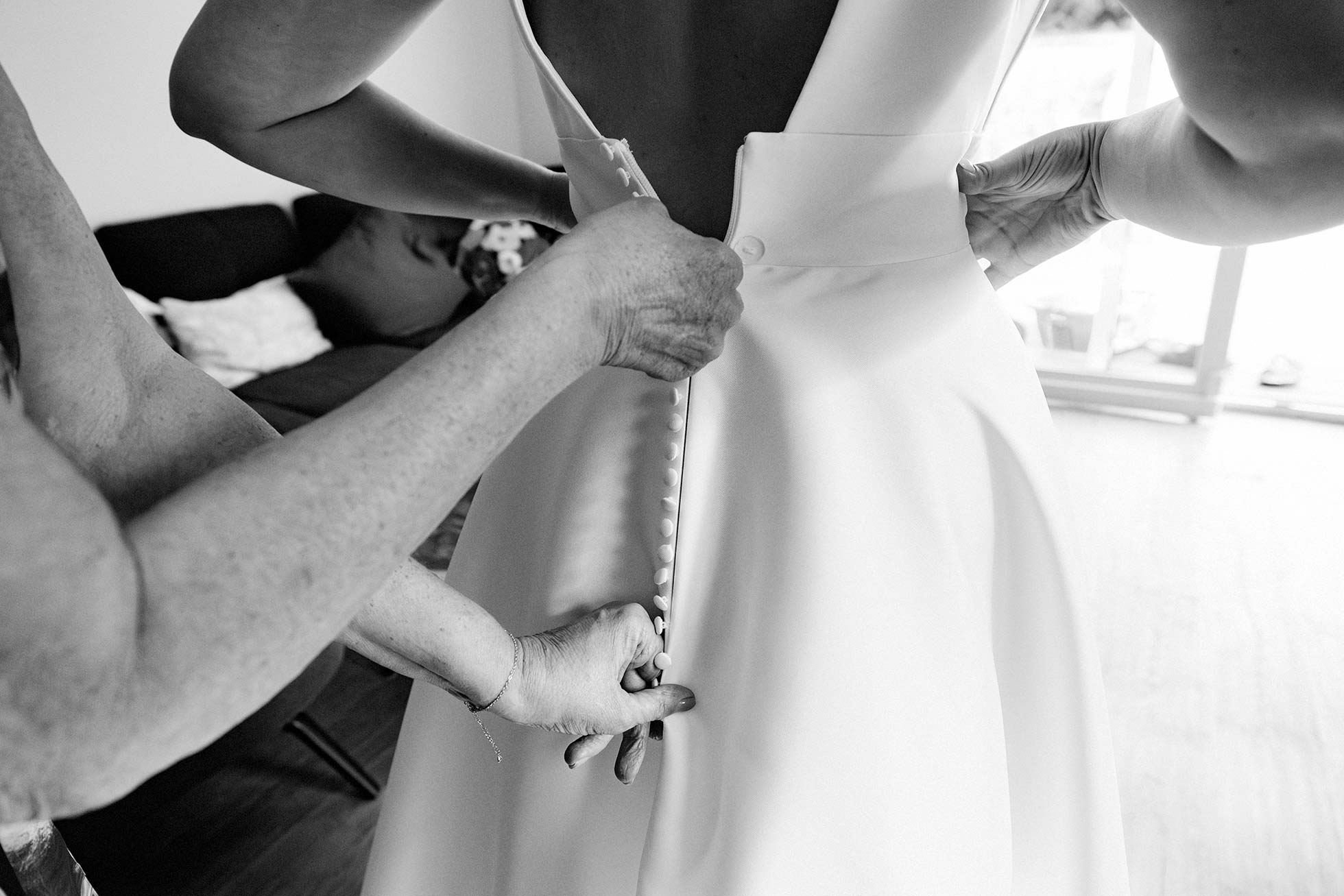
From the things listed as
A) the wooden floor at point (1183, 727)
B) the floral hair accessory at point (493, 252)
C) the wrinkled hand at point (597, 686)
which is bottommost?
the wooden floor at point (1183, 727)

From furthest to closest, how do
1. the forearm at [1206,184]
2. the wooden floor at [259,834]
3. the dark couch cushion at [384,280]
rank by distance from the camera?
the dark couch cushion at [384,280], the wooden floor at [259,834], the forearm at [1206,184]

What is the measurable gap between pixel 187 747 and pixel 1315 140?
2.27ft

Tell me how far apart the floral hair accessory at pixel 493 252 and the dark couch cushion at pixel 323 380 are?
22.2 inches

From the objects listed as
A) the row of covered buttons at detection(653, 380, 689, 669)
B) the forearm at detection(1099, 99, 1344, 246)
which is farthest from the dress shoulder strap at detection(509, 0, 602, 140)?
the forearm at detection(1099, 99, 1344, 246)

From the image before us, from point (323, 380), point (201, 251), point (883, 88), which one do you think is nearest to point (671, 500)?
point (883, 88)

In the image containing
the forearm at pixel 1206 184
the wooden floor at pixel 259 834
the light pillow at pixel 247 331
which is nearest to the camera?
the forearm at pixel 1206 184

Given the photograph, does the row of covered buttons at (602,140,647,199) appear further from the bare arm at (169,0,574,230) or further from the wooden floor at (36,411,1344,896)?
the wooden floor at (36,411,1344,896)

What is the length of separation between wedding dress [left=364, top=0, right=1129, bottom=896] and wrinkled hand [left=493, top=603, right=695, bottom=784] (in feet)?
0.08

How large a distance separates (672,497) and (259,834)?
64.4 inches

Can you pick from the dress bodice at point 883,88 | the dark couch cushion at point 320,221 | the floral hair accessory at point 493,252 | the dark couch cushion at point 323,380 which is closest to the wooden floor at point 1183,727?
the dark couch cushion at point 323,380

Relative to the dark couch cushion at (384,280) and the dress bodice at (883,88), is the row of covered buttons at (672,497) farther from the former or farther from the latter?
the dark couch cushion at (384,280)

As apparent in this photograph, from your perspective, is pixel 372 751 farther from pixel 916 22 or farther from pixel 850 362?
pixel 916 22

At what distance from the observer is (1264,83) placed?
0.52 m

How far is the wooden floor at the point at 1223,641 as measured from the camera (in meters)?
1.88
